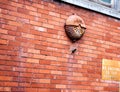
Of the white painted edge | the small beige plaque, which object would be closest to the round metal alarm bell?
the white painted edge

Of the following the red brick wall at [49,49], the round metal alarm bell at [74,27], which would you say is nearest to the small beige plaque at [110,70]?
the red brick wall at [49,49]

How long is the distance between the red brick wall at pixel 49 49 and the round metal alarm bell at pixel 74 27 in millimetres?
81

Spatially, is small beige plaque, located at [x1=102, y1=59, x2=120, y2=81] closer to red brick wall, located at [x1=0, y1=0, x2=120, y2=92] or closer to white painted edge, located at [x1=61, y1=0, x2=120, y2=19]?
red brick wall, located at [x1=0, y1=0, x2=120, y2=92]

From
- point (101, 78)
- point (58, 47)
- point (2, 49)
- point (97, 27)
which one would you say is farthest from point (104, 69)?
point (2, 49)

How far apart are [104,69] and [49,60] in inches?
49.2

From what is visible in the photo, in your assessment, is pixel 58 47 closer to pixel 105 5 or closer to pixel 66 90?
pixel 66 90

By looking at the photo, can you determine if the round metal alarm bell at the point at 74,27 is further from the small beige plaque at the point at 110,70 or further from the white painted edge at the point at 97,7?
the small beige plaque at the point at 110,70

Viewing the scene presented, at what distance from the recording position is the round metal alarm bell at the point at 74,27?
4.57 meters

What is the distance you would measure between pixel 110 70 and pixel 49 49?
140cm

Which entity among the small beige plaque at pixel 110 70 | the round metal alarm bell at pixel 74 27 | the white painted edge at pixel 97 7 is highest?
the white painted edge at pixel 97 7

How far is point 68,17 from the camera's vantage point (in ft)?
15.3

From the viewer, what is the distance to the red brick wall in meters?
3.90

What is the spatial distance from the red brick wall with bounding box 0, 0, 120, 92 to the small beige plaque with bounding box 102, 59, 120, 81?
0.30 feet

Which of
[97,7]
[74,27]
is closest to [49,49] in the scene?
[74,27]
